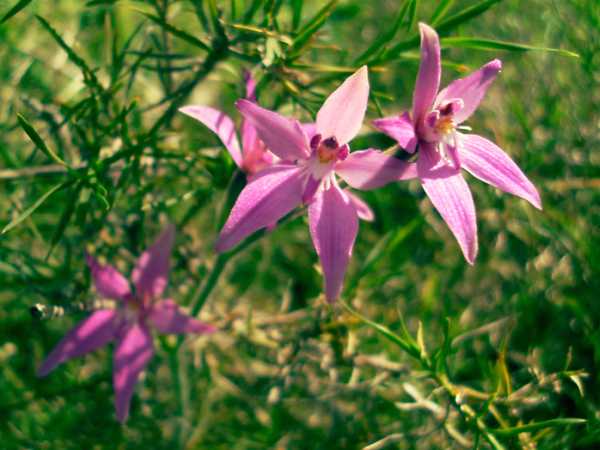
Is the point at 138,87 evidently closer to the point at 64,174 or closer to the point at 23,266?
the point at 64,174

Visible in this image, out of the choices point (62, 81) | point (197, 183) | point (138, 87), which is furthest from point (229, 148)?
point (62, 81)

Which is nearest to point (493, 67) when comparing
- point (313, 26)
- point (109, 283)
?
point (313, 26)

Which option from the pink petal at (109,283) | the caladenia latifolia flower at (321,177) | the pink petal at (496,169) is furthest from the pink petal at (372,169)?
the pink petal at (109,283)

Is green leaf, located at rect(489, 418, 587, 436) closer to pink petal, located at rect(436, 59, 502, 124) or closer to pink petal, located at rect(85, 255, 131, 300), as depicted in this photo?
pink petal, located at rect(436, 59, 502, 124)

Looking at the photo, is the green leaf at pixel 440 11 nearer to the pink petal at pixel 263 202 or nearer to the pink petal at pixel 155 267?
the pink petal at pixel 263 202

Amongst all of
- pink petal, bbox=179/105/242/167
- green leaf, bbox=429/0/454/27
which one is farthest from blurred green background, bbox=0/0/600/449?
pink petal, bbox=179/105/242/167

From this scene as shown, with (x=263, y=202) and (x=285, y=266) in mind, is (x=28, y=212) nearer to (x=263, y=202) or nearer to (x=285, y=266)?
(x=263, y=202)
